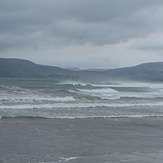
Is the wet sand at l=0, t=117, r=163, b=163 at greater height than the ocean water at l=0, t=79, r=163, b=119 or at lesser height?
lesser

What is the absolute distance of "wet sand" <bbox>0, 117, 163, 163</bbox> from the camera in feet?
35.7

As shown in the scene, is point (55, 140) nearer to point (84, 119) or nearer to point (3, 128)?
point (3, 128)

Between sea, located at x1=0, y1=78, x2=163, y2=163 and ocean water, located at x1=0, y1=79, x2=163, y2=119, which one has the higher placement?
ocean water, located at x1=0, y1=79, x2=163, y2=119

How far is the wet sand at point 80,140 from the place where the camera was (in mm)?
10891

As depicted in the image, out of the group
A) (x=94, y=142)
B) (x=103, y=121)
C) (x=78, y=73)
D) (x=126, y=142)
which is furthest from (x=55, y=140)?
(x=78, y=73)

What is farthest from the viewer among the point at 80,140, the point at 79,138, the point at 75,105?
the point at 75,105

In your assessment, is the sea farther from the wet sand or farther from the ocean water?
the ocean water

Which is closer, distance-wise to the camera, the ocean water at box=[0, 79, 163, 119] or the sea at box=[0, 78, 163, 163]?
the sea at box=[0, 78, 163, 163]

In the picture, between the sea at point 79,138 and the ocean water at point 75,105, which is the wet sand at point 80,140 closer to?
the sea at point 79,138

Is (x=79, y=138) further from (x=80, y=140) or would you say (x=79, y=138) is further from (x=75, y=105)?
(x=75, y=105)

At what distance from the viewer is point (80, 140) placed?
45.0 ft

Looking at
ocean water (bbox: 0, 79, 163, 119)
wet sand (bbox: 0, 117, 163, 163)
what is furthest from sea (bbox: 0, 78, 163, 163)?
ocean water (bbox: 0, 79, 163, 119)

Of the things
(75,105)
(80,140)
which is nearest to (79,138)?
(80,140)

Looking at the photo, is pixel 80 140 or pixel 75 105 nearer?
pixel 80 140
